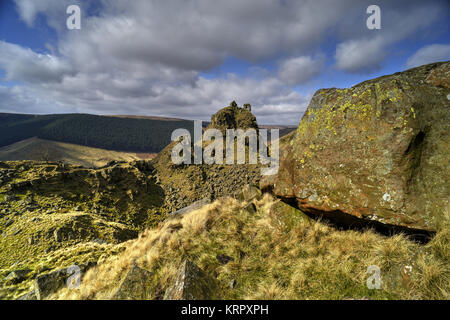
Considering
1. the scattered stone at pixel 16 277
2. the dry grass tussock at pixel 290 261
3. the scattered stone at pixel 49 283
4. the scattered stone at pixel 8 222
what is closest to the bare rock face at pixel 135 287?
the dry grass tussock at pixel 290 261

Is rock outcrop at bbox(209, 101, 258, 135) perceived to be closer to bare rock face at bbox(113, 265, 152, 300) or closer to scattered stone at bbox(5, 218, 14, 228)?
scattered stone at bbox(5, 218, 14, 228)

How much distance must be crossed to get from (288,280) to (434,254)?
299cm

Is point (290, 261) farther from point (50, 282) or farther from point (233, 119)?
point (233, 119)

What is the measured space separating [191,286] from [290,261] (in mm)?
2886

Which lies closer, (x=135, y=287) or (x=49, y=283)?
(x=135, y=287)

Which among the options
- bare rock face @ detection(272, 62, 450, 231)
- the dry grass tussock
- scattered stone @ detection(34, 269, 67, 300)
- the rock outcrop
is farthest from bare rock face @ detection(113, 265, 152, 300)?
the rock outcrop

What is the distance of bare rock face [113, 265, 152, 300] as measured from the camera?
4206mm

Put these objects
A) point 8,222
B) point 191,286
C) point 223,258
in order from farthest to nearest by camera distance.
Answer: point 8,222 < point 223,258 < point 191,286

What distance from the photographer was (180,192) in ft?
147

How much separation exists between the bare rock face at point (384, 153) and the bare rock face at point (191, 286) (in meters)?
3.76

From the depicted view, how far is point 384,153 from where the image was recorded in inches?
186

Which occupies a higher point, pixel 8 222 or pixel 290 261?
pixel 290 261

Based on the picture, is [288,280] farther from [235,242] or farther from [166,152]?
[166,152]

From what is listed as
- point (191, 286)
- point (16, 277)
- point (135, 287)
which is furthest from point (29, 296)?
point (191, 286)
